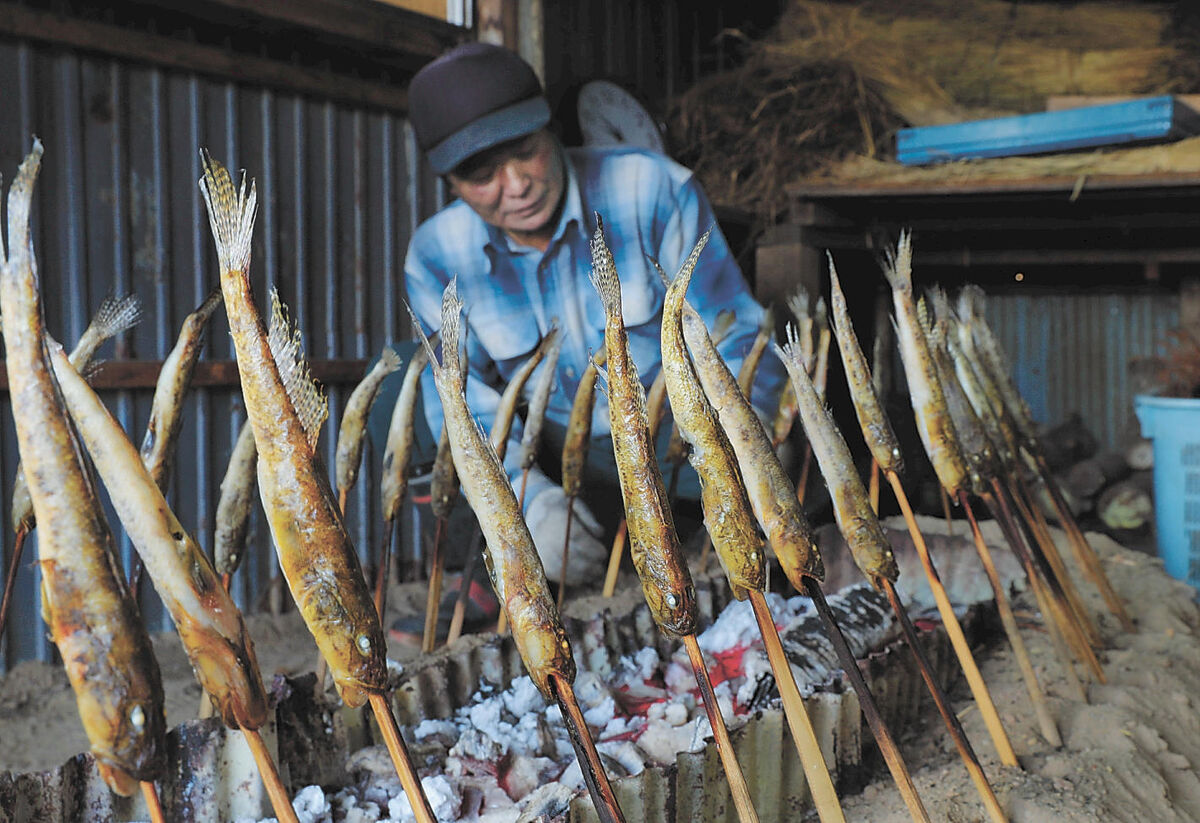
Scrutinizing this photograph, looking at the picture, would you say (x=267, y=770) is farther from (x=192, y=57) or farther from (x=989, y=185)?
(x=989, y=185)

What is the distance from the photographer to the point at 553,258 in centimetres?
407

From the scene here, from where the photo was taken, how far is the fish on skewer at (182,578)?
1.15 meters

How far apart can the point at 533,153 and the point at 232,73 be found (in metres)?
1.37

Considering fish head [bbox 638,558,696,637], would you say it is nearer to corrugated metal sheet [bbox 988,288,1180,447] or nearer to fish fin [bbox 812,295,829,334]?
fish fin [bbox 812,295,829,334]

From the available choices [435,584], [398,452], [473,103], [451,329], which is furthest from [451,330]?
[473,103]

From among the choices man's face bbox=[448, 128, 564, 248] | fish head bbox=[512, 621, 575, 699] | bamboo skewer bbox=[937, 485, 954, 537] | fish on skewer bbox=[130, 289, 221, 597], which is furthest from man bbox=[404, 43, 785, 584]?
fish head bbox=[512, 621, 575, 699]

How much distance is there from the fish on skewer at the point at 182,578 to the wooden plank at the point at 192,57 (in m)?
2.77

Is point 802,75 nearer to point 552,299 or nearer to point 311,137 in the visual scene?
point 552,299

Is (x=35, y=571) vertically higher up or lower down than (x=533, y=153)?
lower down

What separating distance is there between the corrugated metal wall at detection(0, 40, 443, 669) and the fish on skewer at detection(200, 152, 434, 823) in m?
2.68

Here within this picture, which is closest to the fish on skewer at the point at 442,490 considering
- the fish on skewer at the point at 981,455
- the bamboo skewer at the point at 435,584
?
the bamboo skewer at the point at 435,584

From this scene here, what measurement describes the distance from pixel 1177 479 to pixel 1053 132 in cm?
174

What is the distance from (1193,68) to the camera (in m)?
5.03

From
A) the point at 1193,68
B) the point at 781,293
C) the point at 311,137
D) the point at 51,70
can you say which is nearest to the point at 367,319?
the point at 311,137
